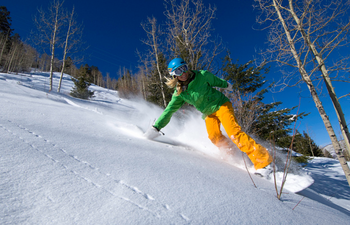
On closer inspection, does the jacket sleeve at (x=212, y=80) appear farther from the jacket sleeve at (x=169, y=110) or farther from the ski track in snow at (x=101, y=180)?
the ski track in snow at (x=101, y=180)

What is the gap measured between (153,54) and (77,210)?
12.4 m

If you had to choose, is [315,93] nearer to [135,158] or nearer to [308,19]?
[308,19]

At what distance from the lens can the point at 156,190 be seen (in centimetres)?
119

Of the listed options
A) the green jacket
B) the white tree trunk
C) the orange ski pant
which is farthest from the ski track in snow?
the white tree trunk

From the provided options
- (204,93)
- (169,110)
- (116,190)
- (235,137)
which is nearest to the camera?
(116,190)

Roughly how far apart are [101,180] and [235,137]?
1.86 metres

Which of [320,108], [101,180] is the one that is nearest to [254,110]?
[320,108]

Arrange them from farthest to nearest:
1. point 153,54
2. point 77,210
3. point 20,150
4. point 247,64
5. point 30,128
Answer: point 153,54
point 247,64
point 30,128
point 20,150
point 77,210

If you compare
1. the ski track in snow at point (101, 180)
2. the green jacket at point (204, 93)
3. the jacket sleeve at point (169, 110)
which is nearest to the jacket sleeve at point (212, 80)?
the green jacket at point (204, 93)

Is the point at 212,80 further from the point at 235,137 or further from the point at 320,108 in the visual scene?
→ the point at 320,108

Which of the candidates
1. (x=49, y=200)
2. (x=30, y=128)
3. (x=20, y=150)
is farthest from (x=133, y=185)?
(x=30, y=128)

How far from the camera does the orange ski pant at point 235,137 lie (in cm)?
227

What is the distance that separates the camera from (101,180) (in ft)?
3.96

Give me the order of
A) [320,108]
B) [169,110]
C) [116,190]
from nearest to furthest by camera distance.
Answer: [116,190]
[169,110]
[320,108]
